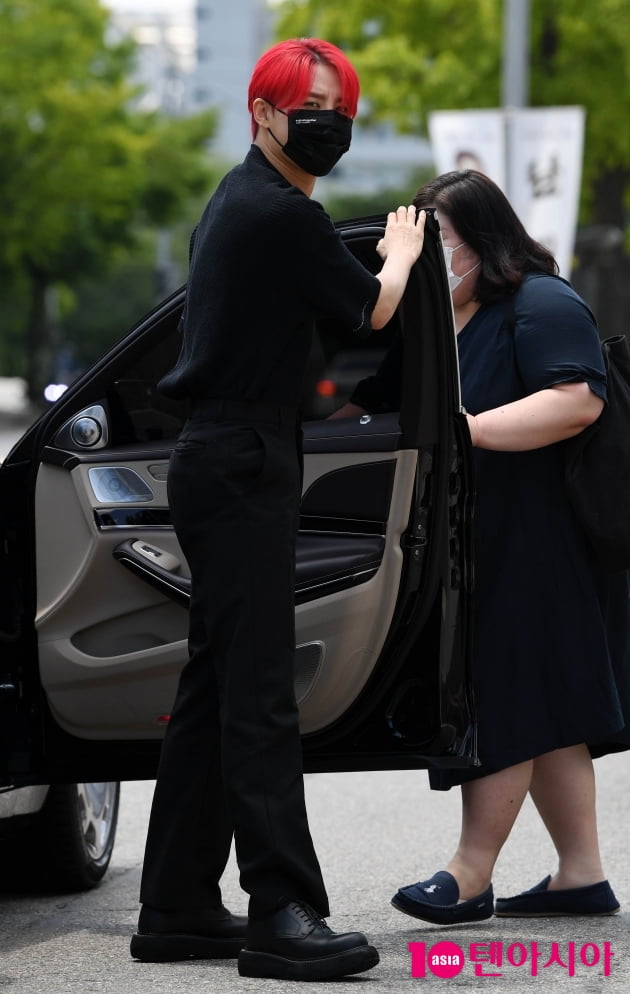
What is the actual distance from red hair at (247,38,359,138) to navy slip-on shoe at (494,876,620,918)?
1.93m

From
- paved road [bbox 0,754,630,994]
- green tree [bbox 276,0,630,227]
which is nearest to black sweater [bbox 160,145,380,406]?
paved road [bbox 0,754,630,994]

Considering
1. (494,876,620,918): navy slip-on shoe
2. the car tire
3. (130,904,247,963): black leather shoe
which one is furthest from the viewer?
the car tire

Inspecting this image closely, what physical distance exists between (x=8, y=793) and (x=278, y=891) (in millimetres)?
935

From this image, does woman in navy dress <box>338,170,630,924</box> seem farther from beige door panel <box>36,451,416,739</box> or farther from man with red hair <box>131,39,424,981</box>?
man with red hair <box>131,39,424,981</box>

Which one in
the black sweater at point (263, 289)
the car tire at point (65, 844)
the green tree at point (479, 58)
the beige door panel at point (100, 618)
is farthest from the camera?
the green tree at point (479, 58)

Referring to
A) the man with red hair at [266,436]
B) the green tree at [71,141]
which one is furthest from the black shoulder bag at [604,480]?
the green tree at [71,141]

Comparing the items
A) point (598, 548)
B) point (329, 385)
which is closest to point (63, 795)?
point (598, 548)

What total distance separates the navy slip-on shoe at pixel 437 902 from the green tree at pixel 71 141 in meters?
32.8

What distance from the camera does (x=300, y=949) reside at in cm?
366

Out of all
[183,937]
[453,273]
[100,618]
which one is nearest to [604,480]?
[453,273]

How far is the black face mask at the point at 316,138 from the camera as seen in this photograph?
3.64 metres

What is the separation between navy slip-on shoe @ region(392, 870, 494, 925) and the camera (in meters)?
4.24

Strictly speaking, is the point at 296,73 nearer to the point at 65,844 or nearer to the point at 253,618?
the point at 253,618

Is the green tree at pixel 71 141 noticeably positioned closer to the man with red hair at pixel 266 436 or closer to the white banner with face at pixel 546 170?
the white banner with face at pixel 546 170
